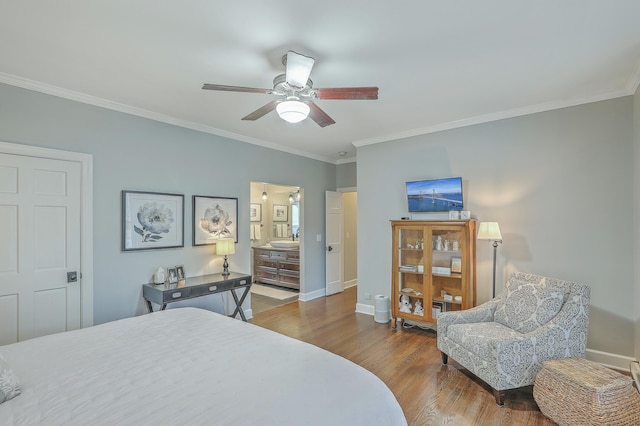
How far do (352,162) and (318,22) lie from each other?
4190 millimetres

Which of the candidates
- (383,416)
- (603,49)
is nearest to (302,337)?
(383,416)

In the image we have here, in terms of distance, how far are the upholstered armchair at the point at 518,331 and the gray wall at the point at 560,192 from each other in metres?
0.61

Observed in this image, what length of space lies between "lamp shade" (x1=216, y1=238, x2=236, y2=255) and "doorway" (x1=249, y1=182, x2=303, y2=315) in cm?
103

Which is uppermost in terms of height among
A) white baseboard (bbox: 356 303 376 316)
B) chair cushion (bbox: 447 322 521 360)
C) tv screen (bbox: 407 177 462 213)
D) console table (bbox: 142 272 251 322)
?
tv screen (bbox: 407 177 462 213)

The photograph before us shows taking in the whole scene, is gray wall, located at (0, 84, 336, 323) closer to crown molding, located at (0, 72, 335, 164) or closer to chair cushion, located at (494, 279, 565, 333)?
crown molding, located at (0, 72, 335, 164)

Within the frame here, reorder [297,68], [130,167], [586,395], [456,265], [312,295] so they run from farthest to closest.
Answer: [312,295]
[456,265]
[130,167]
[297,68]
[586,395]

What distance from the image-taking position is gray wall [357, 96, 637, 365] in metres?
3.02

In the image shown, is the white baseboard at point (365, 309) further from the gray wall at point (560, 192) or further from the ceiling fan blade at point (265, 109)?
the ceiling fan blade at point (265, 109)

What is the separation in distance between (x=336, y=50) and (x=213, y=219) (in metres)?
2.81

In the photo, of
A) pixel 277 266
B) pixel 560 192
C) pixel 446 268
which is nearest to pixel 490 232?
pixel 446 268

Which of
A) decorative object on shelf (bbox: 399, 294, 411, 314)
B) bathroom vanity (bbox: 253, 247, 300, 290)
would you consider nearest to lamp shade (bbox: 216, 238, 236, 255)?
bathroom vanity (bbox: 253, 247, 300, 290)

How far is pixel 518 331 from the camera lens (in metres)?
2.79

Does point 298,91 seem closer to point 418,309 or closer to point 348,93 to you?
point 348,93

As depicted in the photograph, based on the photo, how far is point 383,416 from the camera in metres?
1.33
